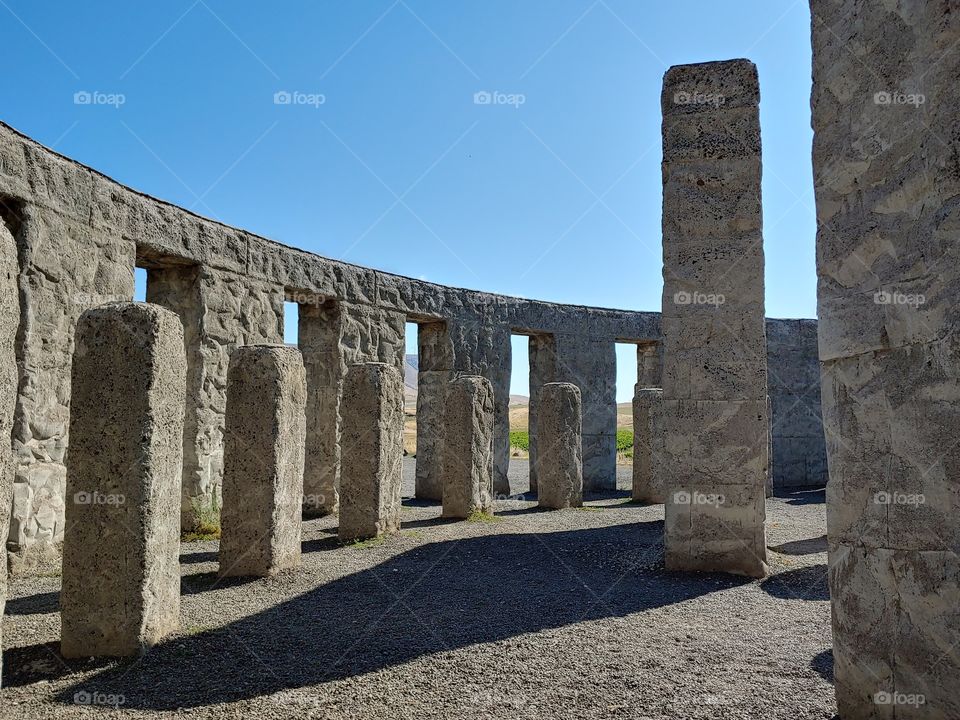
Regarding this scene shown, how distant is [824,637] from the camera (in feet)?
14.5

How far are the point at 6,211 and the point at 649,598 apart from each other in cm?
602

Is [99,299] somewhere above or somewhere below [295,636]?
above

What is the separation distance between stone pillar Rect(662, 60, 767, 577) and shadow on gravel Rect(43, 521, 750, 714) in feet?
1.59

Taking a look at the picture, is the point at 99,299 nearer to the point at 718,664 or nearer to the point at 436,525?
the point at 436,525

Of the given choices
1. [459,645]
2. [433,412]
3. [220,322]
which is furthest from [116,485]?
[433,412]

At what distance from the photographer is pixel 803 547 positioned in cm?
760

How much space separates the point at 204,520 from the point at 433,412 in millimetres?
4705

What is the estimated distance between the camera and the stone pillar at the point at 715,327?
6.21 metres

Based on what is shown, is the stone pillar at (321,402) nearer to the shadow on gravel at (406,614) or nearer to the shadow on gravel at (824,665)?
the shadow on gravel at (406,614)

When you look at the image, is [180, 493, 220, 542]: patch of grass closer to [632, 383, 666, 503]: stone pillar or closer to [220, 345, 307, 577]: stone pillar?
[220, 345, 307, 577]: stone pillar

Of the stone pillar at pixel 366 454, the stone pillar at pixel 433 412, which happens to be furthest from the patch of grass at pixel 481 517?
the stone pillar at pixel 433 412

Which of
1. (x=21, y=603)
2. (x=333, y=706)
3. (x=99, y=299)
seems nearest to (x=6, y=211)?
(x=99, y=299)

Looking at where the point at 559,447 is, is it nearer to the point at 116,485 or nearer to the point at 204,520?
the point at 204,520

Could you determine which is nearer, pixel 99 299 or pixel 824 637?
pixel 824 637
